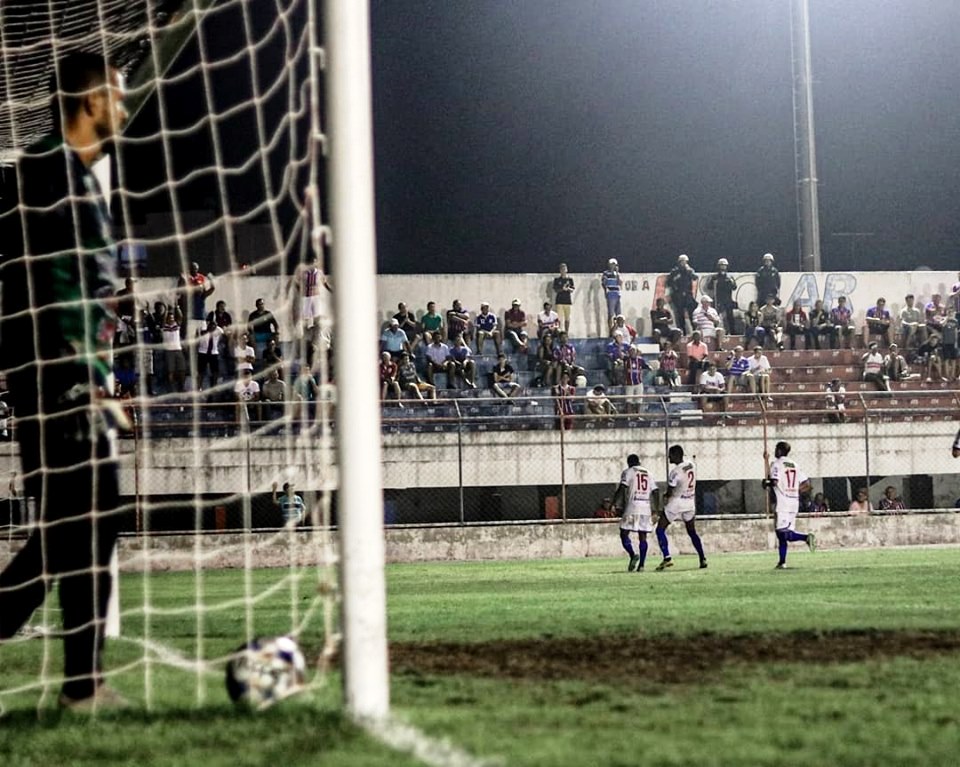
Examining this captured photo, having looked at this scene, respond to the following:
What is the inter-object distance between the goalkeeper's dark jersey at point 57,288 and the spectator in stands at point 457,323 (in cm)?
2226

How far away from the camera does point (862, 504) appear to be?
83.5ft

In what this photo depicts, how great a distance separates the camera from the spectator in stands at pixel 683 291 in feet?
97.7

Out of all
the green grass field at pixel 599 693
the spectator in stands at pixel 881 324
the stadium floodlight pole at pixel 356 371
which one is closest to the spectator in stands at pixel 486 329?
the spectator in stands at pixel 881 324

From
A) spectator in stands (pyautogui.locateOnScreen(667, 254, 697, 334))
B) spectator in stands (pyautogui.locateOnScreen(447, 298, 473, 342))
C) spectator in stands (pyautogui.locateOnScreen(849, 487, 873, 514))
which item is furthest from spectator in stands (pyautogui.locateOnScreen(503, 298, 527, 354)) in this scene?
spectator in stands (pyautogui.locateOnScreen(849, 487, 873, 514))

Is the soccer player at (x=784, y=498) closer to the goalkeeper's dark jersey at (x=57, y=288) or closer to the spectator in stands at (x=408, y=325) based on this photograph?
the spectator in stands at (x=408, y=325)

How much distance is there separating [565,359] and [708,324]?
395 centimetres

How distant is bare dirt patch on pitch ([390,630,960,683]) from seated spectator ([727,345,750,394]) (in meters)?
19.5

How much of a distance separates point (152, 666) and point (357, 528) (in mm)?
2710

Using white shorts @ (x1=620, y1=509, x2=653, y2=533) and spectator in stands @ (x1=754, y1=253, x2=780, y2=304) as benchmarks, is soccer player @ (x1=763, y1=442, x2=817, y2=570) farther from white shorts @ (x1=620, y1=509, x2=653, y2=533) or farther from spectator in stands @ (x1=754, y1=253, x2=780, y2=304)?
spectator in stands @ (x1=754, y1=253, x2=780, y2=304)

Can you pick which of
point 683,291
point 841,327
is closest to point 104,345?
point 683,291

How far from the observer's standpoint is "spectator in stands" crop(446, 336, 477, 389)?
86.2 ft

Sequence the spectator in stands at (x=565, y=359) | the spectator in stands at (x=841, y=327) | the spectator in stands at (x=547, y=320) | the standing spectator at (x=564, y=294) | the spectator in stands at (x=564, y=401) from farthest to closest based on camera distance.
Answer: the spectator in stands at (x=841, y=327)
the standing spectator at (x=564, y=294)
the spectator in stands at (x=547, y=320)
the spectator in stands at (x=565, y=359)
the spectator in stands at (x=564, y=401)

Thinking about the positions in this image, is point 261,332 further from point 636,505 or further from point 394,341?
point 636,505

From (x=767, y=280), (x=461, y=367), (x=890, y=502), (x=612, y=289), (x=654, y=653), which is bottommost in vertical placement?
(x=890, y=502)
